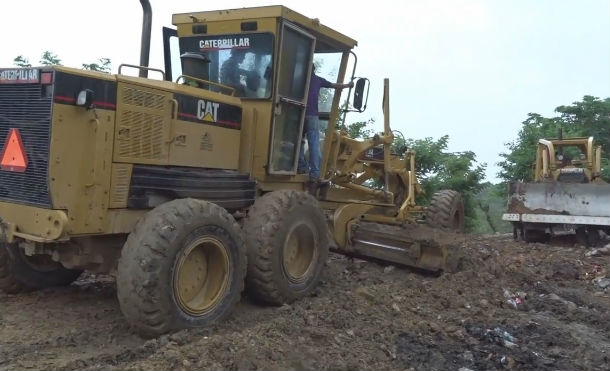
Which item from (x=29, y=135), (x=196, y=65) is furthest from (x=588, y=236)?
(x=29, y=135)

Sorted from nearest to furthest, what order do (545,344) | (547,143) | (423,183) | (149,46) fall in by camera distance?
(545,344), (149,46), (547,143), (423,183)

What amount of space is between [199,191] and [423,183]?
11838 mm

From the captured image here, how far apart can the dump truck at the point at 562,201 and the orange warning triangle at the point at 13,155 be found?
9.17m

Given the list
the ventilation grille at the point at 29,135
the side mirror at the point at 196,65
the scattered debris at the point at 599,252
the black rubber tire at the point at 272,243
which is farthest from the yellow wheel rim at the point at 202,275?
the scattered debris at the point at 599,252

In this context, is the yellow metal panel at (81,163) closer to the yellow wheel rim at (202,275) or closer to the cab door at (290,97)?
the yellow wheel rim at (202,275)

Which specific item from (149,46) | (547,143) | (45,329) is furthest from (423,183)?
(45,329)

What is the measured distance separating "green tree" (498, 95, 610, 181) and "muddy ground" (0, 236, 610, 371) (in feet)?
41.4

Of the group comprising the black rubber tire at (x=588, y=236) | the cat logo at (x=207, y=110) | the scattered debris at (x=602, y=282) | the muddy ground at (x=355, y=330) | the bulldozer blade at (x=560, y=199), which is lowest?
the muddy ground at (x=355, y=330)

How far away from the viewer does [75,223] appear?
4793 millimetres

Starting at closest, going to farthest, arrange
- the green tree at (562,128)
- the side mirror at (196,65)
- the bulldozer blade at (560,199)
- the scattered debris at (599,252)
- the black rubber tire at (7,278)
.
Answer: the black rubber tire at (7,278) < the side mirror at (196,65) < the scattered debris at (599,252) < the bulldozer blade at (560,199) < the green tree at (562,128)

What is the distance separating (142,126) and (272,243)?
1.54 meters

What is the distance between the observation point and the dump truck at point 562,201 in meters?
11.2

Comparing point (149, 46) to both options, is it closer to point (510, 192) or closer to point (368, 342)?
point (368, 342)

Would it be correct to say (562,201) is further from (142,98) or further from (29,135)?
(29,135)
